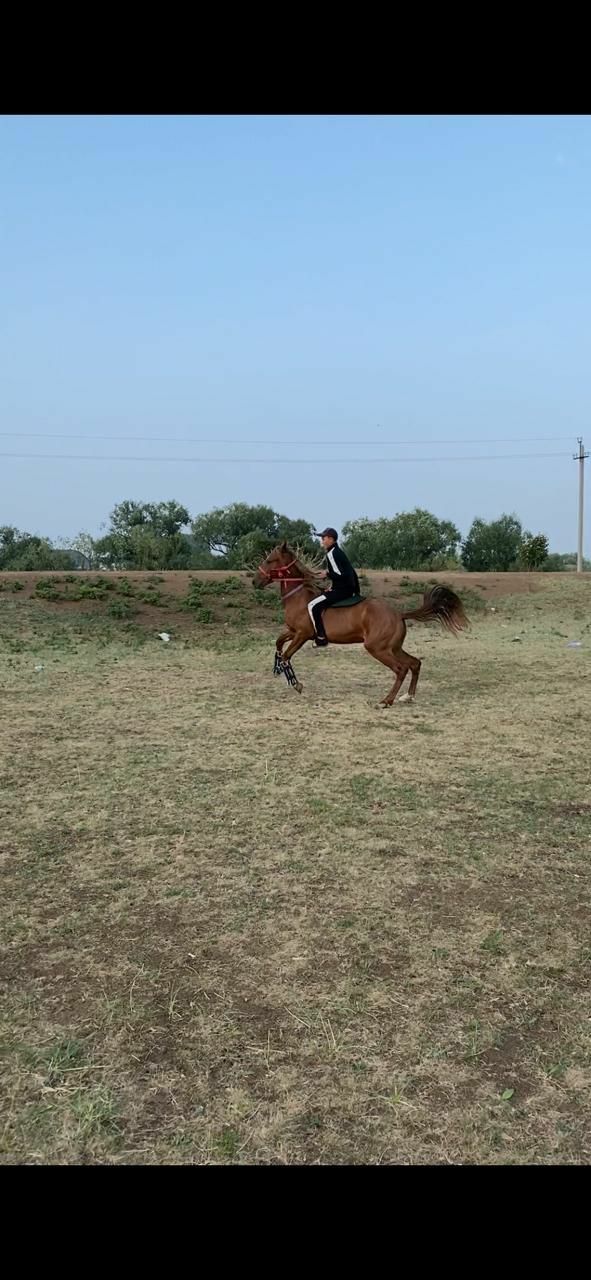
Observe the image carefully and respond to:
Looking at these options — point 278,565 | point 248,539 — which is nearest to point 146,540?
point 248,539

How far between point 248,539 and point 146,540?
7.11m

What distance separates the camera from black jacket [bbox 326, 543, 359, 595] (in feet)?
30.6

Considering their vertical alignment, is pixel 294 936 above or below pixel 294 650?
below

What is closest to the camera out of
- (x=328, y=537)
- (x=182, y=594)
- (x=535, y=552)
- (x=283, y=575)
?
(x=328, y=537)

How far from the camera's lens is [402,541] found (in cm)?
4809

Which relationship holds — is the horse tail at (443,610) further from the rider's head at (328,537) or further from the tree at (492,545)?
the tree at (492,545)

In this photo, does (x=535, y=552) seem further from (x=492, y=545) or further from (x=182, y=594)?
(x=182, y=594)

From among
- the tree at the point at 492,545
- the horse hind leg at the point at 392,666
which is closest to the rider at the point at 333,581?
the horse hind leg at the point at 392,666

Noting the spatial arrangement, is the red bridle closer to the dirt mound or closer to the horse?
the horse

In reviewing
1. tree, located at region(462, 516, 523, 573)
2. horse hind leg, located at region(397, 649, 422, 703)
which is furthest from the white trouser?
tree, located at region(462, 516, 523, 573)

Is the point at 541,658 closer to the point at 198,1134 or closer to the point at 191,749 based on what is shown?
the point at 191,749
